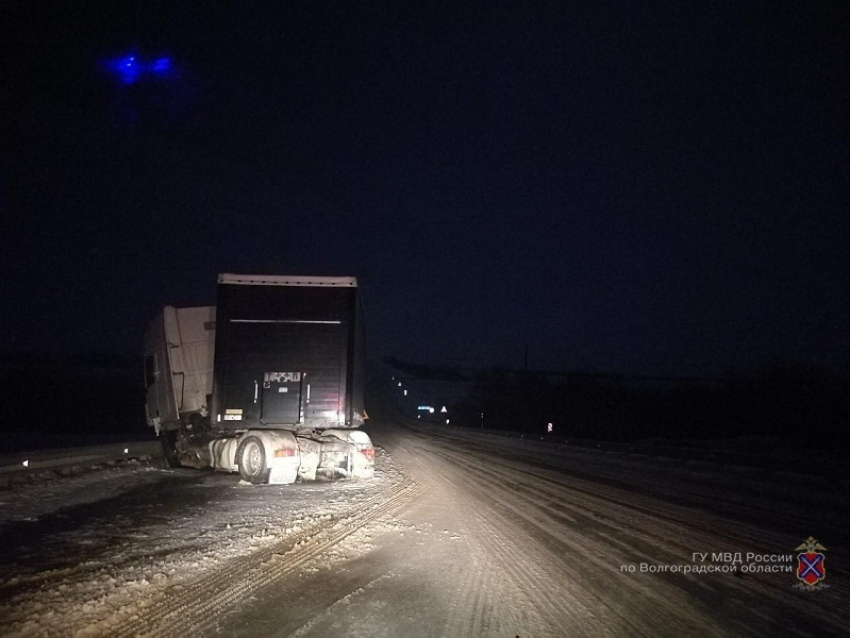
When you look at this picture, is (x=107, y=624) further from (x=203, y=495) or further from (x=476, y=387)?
(x=476, y=387)

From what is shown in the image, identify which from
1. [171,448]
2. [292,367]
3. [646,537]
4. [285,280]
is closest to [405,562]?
[646,537]

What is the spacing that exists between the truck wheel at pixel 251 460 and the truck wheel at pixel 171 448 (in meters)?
4.82

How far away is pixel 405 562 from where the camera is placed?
25.5ft

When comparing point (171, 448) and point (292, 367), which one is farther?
point (171, 448)

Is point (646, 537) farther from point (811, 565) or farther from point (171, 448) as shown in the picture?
point (171, 448)

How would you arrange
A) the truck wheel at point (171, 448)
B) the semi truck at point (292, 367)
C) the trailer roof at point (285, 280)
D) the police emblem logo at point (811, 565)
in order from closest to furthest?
1. the police emblem logo at point (811, 565)
2. the semi truck at point (292, 367)
3. the trailer roof at point (285, 280)
4. the truck wheel at point (171, 448)

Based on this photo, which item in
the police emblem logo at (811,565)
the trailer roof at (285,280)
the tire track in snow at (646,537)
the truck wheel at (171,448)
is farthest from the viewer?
the truck wheel at (171,448)

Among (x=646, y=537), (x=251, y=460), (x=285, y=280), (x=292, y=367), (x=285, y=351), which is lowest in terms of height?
(x=646, y=537)

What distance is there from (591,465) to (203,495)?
1554 cm

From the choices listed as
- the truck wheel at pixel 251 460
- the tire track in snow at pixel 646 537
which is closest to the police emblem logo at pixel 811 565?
the tire track in snow at pixel 646 537

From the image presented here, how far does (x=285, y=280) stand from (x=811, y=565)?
1216 cm

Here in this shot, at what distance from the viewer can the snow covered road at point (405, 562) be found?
5.71m

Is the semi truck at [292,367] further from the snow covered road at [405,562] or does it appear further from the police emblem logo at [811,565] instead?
the police emblem logo at [811,565]

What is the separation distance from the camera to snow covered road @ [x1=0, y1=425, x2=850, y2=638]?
571 cm
